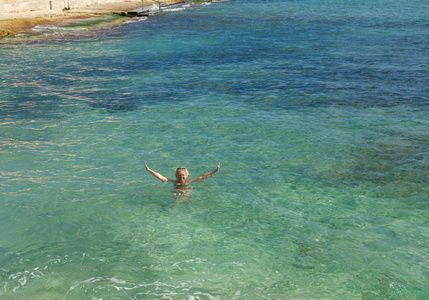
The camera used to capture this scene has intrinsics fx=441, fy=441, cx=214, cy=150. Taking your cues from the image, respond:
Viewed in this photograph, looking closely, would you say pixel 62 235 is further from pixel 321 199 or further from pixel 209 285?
pixel 321 199

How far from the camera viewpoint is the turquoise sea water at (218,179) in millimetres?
7949

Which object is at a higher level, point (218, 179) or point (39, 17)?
point (39, 17)

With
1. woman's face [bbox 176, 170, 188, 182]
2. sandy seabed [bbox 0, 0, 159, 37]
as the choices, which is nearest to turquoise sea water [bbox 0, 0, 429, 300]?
woman's face [bbox 176, 170, 188, 182]

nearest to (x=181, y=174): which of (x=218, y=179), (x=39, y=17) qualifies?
(x=218, y=179)

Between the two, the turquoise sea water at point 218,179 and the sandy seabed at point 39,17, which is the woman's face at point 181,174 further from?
the sandy seabed at point 39,17

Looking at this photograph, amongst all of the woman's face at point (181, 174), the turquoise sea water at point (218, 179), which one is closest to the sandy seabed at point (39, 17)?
the turquoise sea water at point (218, 179)

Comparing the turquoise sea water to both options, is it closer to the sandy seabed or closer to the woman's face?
the woman's face

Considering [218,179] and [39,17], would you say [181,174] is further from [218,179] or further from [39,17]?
[39,17]

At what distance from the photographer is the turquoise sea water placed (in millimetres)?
7949

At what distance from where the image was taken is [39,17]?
43.9m

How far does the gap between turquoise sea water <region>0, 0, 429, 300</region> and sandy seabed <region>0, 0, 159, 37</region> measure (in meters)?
12.8

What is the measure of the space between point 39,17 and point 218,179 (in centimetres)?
3902

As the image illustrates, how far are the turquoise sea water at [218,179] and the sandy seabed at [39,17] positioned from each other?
12804 mm

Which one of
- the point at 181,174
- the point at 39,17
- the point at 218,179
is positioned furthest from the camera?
the point at 39,17
